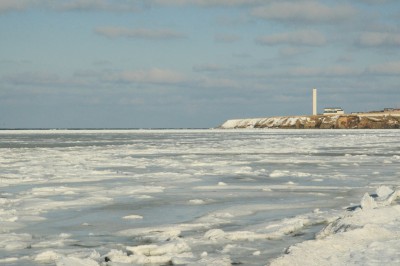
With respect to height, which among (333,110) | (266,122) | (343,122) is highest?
(333,110)

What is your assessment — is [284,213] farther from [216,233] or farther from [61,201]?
[61,201]

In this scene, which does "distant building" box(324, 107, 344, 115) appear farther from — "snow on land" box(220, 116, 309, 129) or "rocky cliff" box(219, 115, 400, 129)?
"rocky cliff" box(219, 115, 400, 129)

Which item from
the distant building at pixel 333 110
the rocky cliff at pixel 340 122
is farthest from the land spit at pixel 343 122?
the distant building at pixel 333 110

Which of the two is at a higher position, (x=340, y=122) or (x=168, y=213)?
(x=340, y=122)

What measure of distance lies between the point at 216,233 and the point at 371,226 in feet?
5.27

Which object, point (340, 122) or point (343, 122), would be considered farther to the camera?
point (340, 122)

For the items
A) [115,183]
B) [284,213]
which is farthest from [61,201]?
[284,213]

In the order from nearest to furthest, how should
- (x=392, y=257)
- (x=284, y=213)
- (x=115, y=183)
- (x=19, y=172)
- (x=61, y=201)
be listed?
(x=392, y=257)
(x=284, y=213)
(x=61, y=201)
(x=115, y=183)
(x=19, y=172)

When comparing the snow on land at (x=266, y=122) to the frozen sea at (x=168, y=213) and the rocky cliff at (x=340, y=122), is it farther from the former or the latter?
the frozen sea at (x=168, y=213)

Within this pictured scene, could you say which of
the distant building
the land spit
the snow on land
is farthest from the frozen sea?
the distant building

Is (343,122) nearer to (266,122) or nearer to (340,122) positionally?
(340,122)

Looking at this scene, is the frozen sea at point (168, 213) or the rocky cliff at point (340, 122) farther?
the rocky cliff at point (340, 122)

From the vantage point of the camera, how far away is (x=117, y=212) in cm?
755

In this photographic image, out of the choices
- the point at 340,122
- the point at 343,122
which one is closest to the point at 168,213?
the point at 343,122
